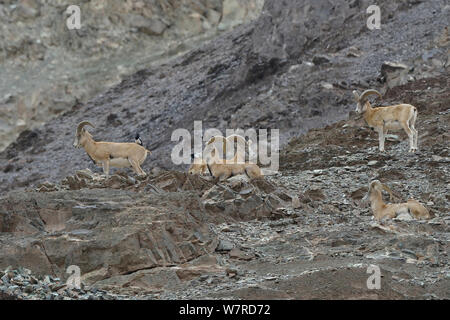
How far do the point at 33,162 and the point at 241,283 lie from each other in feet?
89.2

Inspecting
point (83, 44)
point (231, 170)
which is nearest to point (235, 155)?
point (231, 170)

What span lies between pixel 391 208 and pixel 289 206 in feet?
5.81

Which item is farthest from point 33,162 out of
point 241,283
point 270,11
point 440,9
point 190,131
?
point 241,283

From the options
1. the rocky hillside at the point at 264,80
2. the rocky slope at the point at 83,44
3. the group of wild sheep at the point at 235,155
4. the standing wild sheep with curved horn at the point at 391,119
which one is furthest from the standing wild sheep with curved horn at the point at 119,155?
the rocky slope at the point at 83,44

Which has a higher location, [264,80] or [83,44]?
[83,44]

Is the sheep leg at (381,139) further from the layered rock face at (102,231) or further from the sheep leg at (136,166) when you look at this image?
the layered rock face at (102,231)

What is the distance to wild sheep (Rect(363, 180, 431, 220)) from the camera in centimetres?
1368

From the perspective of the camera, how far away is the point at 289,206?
14.6 m

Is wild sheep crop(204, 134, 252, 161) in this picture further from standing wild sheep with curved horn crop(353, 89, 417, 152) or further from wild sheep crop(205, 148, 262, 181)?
standing wild sheep with curved horn crop(353, 89, 417, 152)

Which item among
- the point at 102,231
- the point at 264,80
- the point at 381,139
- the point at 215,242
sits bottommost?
the point at 215,242

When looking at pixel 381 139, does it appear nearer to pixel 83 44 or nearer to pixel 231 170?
pixel 231 170

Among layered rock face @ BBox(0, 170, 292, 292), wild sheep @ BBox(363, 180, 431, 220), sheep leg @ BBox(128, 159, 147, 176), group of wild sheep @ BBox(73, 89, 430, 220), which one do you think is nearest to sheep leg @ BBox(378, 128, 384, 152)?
group of wild sheep @ BBox(73, 89, 430, 220)

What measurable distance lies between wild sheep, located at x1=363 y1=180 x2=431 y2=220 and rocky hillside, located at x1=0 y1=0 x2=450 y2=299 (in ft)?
0.89
